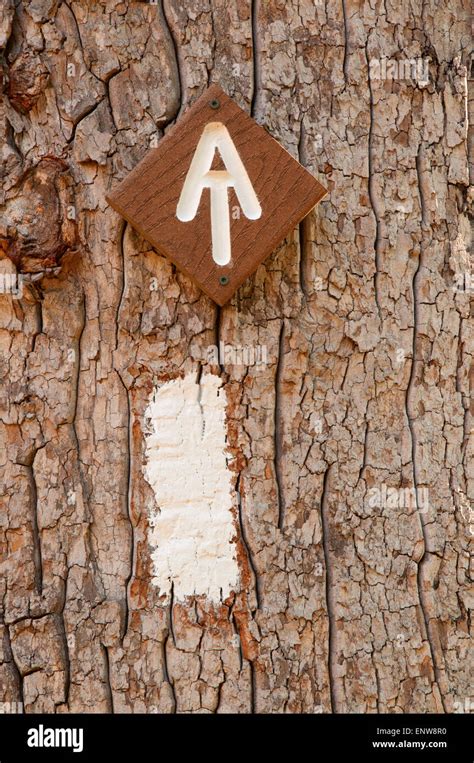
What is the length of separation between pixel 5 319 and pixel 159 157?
51cm

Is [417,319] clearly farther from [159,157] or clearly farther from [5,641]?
[5,641]

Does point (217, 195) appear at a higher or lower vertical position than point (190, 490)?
higher

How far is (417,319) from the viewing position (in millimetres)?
1997

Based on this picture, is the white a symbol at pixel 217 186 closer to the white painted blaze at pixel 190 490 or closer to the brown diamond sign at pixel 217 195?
the brown diamond sign at pixel 217 195

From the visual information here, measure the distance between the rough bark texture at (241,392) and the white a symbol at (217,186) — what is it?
0.36 ft

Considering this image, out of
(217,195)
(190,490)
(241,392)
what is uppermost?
(217,195)

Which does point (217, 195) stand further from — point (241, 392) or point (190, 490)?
point (190, 490)

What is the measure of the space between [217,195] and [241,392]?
1.45ft

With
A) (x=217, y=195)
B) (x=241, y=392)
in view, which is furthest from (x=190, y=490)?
(x=217, y=195)

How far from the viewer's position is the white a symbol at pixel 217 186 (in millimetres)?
1905

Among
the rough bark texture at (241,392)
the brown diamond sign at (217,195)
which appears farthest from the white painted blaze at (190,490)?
the brown diamond sign at (217,195)

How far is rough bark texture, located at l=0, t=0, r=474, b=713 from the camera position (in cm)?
188

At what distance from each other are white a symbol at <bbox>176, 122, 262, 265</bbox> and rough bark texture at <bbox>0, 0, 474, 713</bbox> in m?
0.11

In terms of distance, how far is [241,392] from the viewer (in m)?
1.92
